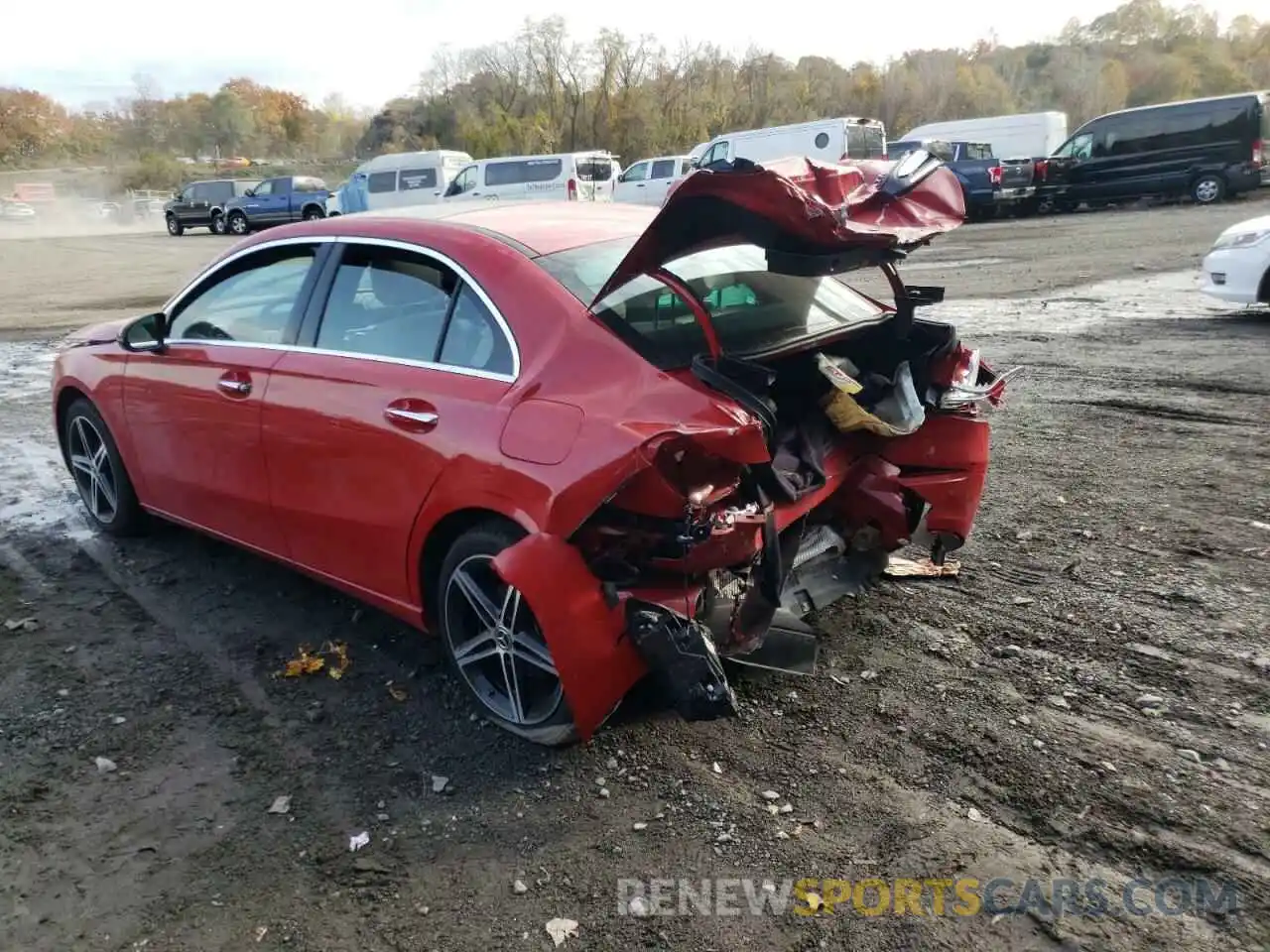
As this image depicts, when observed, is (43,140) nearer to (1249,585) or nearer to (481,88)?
(481,88)

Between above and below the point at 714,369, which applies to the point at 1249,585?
below

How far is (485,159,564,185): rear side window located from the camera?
28289mm

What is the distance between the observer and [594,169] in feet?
96.2

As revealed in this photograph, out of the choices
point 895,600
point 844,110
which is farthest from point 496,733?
point 844,110

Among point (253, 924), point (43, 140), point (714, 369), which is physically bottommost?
point (253, 924)

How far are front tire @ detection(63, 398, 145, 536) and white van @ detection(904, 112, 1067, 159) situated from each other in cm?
2981

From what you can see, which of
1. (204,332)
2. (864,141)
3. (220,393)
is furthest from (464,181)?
(220,393)

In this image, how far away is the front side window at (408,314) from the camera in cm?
330

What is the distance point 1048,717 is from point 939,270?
525 inches

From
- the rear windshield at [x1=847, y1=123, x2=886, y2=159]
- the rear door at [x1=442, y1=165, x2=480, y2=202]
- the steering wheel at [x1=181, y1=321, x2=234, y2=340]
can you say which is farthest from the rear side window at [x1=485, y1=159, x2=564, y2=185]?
the steering wheel at [x1=181, y1=321, x2=234, y2=340]

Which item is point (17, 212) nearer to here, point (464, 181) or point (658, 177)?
point (464, 181)

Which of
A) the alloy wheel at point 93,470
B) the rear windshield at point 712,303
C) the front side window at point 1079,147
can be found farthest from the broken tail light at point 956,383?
the front side window at point 1079,147

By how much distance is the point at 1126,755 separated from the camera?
2.97 metres

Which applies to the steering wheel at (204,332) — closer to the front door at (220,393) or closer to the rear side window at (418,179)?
the front door at (220,393)
